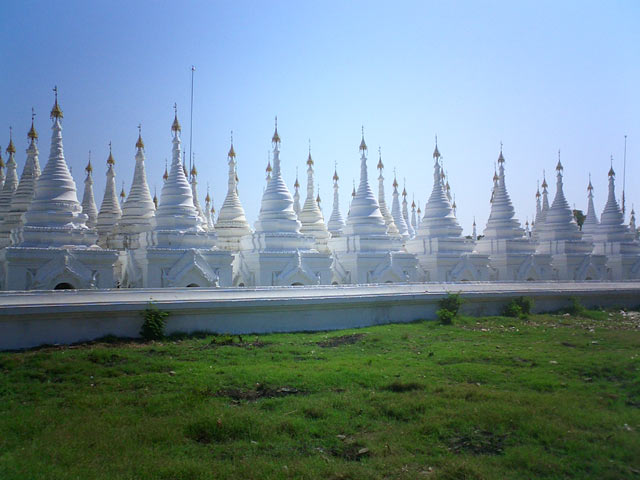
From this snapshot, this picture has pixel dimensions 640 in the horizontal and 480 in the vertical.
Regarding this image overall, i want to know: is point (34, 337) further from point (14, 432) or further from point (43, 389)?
point (14, 432)

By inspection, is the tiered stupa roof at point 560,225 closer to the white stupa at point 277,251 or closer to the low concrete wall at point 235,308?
the low concrete wall at point 235,308

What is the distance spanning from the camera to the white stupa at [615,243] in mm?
41188

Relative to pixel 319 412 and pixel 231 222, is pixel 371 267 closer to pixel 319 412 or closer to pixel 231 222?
pixel 231 222

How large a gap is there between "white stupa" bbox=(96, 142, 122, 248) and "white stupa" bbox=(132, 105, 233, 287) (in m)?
6.53

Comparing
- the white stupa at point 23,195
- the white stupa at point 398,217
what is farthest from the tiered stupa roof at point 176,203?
the white stupa at point 398,217

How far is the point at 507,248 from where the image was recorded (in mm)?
35375

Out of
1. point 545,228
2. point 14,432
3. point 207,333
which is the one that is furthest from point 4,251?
point 545,228

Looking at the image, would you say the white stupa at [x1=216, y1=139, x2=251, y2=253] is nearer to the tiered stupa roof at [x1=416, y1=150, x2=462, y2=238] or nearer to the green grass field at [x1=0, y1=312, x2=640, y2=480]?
the tiered stupa roof at [x1=416, y1=150, x2=462, y2=238]

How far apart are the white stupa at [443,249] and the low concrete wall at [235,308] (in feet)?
22.5

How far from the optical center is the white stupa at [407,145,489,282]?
3206 centimetres

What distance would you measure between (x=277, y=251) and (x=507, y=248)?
15053 millimetres

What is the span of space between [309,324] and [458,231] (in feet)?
52.6

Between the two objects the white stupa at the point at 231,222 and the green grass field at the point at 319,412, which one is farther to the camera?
the white stupa at the point at 231,222

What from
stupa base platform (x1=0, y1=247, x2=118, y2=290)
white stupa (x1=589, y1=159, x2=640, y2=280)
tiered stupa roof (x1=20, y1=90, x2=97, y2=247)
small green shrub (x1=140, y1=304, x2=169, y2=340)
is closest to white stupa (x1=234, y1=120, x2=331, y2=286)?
stupa base platform (x1=0, y1=247, x2=118, y2=290)
